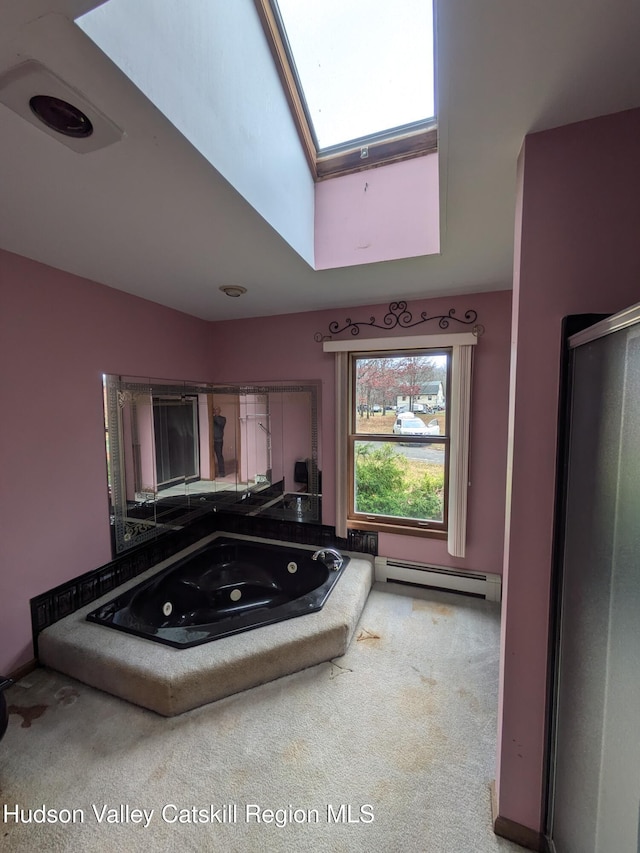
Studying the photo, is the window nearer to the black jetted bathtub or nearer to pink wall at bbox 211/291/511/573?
pink wall at bbox 211/291/511/573

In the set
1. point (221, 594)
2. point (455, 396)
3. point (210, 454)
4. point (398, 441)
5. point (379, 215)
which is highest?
point (379, 215)

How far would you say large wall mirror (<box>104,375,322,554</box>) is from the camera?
2412mm

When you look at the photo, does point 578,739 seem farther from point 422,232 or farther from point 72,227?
point 72,227

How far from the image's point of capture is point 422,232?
5.44ft

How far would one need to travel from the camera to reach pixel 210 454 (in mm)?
3111

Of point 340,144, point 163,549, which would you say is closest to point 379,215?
point 340,144

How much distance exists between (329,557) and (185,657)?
4.09 ft

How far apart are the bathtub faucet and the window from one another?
1.04 feet

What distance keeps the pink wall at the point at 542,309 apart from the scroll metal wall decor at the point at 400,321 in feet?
4.66

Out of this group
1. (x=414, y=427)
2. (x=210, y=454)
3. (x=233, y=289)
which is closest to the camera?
(x=233, y=289)

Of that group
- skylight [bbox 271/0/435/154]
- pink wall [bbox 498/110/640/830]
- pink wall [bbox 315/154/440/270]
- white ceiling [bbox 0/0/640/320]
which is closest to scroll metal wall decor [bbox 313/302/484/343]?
white ceiling [bbox 0/0/640/320]

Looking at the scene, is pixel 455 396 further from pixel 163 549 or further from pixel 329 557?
pixel 163 549

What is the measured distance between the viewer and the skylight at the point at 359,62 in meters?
1.34

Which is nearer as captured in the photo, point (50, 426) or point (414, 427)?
point (50, 426)
